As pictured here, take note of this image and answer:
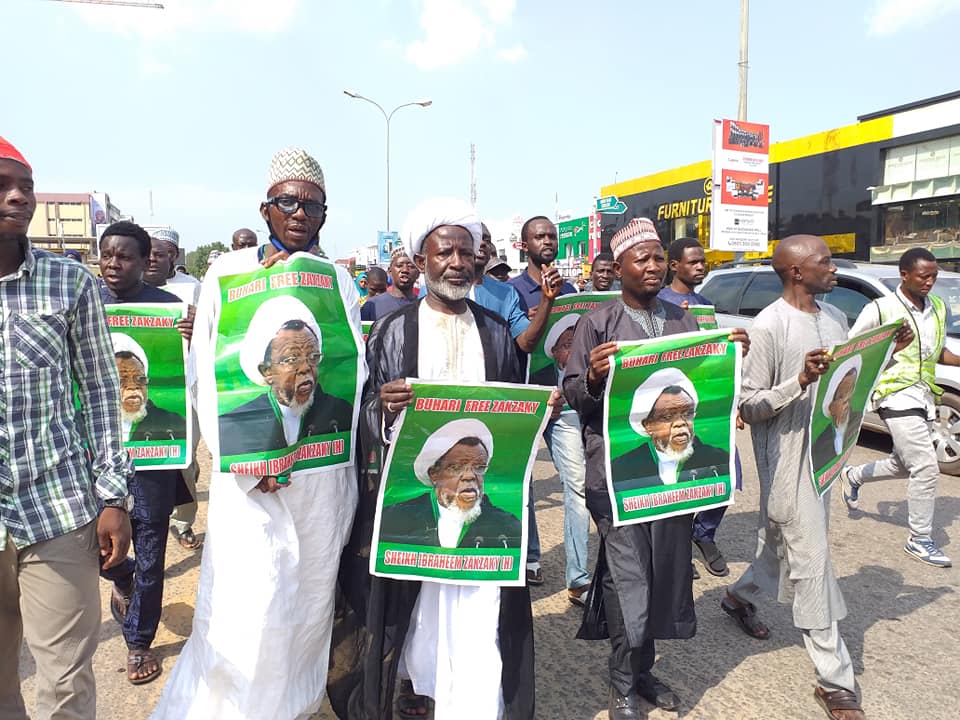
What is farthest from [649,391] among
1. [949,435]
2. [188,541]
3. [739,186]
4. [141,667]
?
[739,186]

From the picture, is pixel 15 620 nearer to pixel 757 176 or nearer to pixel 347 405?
pixel 347 405

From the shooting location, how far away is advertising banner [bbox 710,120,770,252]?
13711 mm

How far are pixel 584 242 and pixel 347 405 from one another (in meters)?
37.3

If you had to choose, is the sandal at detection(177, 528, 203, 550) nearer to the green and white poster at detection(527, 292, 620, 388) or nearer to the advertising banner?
the green and white poster at detection(527, 292, 620, 388)

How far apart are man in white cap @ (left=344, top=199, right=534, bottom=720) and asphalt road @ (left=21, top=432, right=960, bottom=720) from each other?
1.54 ft

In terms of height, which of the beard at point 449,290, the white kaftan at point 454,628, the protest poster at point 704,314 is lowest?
the white kaftan at point 454,628

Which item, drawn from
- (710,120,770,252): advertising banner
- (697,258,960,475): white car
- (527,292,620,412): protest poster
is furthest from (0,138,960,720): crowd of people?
(710,120,770,252): advertising banner

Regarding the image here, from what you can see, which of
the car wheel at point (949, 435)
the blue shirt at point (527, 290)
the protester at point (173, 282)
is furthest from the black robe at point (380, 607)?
the car wheel at point (949, 435)

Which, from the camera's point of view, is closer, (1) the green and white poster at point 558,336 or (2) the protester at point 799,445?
(2) the protester at point 799,445

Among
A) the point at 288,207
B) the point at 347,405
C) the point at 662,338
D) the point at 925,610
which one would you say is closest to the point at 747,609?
the point at 925,610

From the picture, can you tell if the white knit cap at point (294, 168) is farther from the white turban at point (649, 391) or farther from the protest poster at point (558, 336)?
the protest poster at point (558, 336)

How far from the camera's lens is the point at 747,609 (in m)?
3.77

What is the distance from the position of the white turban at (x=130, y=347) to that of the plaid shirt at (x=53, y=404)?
128 centimetres

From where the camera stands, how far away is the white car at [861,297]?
684 cm
